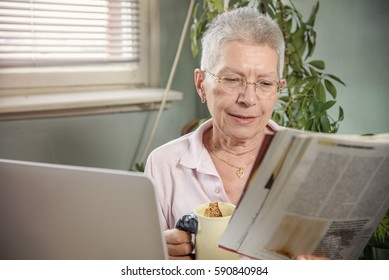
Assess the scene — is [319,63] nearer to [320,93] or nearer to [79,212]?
[320,93]

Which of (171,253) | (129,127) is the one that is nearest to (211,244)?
(171,253)

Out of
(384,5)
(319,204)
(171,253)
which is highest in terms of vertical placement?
(384,5)

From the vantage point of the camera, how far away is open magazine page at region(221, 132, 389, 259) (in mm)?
684

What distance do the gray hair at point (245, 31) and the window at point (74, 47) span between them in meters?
1.11

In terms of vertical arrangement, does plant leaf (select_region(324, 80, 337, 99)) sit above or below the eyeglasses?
below

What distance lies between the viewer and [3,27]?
215cm

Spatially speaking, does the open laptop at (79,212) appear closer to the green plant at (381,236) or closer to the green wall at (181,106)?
the green plant at (381,236)

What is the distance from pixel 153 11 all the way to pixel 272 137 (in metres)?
1.89

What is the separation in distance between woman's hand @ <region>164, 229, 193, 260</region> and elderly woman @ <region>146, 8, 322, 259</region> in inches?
13.1

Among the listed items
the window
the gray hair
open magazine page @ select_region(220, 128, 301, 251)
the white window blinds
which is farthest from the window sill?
open magazine page @ select_region(220, 128, 301, 251)

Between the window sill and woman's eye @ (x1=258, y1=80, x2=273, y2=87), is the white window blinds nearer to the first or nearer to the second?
the window sill

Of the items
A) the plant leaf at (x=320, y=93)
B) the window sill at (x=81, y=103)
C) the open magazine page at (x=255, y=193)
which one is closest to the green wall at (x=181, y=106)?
the window sill at (x=81, y=103)

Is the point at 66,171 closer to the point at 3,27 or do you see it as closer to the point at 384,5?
the point at 384,5

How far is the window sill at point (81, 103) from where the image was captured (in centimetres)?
208
